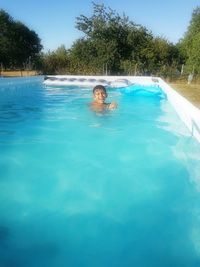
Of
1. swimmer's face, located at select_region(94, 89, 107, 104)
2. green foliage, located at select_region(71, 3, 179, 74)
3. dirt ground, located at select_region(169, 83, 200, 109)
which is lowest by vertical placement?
dirt ground, located at select_region(169, 83, 200, 109)

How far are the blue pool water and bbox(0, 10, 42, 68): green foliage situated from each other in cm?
2613

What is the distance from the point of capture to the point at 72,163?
5.30 metres

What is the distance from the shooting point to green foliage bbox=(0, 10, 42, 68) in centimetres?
3348

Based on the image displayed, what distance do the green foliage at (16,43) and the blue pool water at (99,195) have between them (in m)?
26.1

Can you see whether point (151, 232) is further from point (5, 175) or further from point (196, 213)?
point (5, 175)

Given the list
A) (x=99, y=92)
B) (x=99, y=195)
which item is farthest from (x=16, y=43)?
(x=99, y=195)

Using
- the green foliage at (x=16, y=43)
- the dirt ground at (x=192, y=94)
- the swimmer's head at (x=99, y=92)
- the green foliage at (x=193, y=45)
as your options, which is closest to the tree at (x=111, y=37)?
the green foliage at (x=193, y=45)

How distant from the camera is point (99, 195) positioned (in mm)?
3969

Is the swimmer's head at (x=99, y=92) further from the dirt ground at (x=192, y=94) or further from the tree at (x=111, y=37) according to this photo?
the tree at (x=111, y=37)

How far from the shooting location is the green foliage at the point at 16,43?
3348 cm

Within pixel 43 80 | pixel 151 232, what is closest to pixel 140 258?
pixel 151 232

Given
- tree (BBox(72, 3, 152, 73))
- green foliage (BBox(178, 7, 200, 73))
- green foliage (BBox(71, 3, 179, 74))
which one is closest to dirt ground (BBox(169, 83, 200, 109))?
green foliage (BBox(178, 7, 200, 73))

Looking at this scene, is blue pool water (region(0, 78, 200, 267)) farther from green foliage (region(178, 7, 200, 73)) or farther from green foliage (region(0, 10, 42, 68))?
green foliage (region(0, 10, 42, 68))

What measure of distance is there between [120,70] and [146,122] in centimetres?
1892
